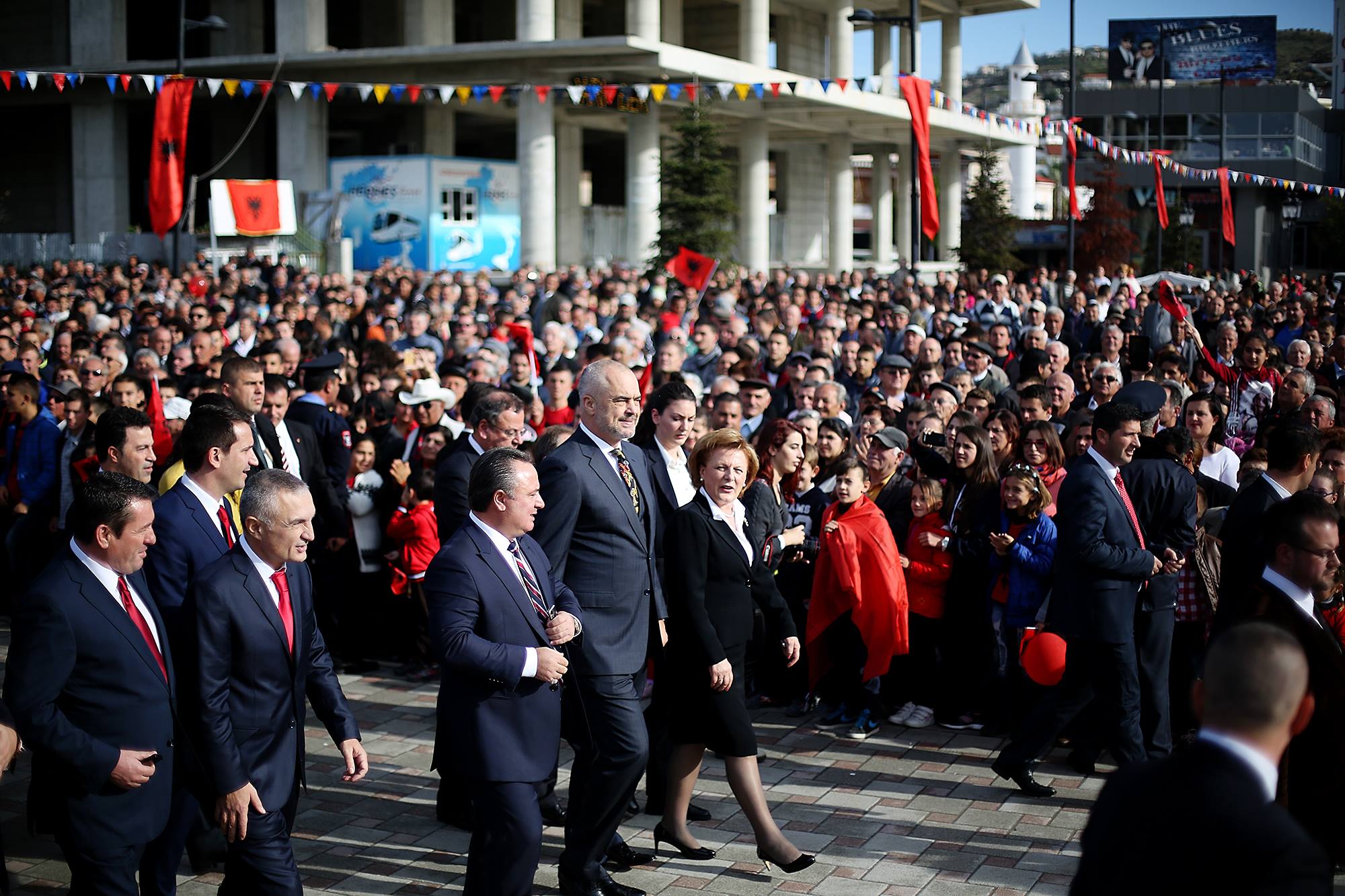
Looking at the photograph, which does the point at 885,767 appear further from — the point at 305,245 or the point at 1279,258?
the point at 1279,258

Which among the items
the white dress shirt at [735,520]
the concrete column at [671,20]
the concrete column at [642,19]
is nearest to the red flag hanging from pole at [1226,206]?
the concrete column at [642,19]

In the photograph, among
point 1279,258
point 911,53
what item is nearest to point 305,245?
point 911,53

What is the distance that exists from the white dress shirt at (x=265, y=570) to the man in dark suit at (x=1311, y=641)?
318cm

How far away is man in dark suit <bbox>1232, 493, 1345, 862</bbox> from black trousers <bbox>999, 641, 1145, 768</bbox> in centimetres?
185

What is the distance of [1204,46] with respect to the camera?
90062mm

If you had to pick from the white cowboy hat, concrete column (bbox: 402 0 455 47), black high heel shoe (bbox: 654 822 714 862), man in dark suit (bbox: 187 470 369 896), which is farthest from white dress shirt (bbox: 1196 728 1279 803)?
concrete column (bbox: 402 0 455 47)

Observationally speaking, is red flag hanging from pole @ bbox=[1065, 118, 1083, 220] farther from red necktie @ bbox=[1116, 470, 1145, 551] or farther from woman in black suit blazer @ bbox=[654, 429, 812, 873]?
woman in black suit blazer @ bbox=[654, 429, 812, 873]

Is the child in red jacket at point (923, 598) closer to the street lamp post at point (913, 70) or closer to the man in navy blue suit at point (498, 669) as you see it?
the man in navy blue suit at point (498, 669)

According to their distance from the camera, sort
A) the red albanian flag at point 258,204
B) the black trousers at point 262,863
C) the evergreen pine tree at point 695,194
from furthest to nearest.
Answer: the evergreen pine tree at point 695,194
the red albanian flag at point 258,204
the black trousers at point 262,863

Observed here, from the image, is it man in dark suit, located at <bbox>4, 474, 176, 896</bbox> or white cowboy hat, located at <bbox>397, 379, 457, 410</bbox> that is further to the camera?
white cowboy hat, located at <bbox>397, 379, 457, 410</bbox>

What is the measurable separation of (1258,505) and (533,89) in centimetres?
2868

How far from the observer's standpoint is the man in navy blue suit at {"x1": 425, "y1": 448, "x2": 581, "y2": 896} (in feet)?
16.2

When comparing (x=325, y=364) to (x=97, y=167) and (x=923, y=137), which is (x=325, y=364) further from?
(x=97, y=167)

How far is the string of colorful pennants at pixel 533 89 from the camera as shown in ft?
84.4
